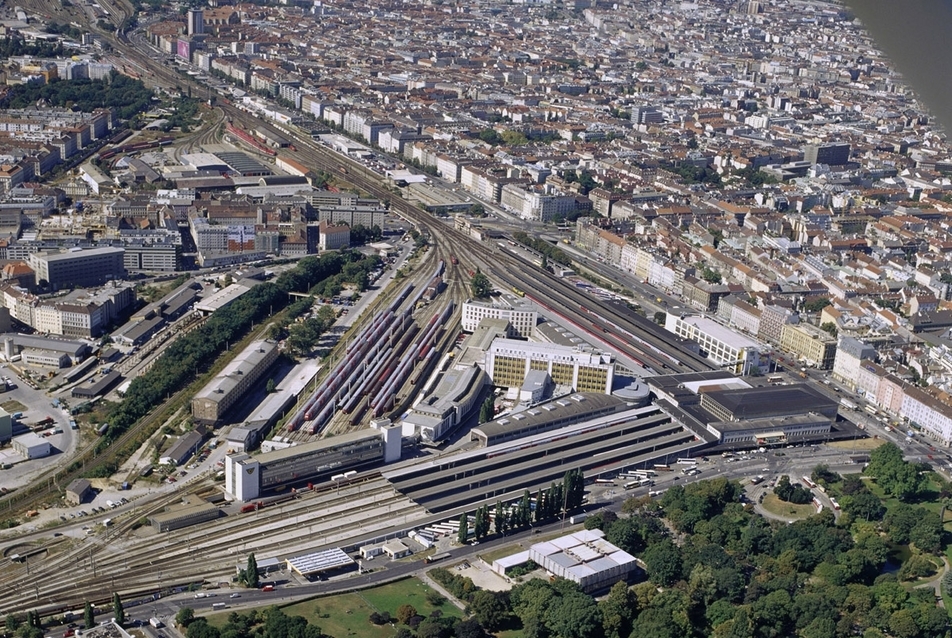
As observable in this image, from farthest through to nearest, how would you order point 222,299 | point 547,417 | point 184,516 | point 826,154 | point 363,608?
1. point 826,154
2. point 222,299
3. point 547,417
4. point 184,516
5. point 363,608

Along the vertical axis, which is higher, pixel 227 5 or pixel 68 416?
pixel 227 5

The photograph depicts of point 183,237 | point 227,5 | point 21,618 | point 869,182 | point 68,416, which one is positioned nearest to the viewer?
point 21,618

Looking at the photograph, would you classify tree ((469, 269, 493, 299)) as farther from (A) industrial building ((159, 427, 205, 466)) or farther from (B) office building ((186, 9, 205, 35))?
(B) office building ((186, 9, 205, 35))

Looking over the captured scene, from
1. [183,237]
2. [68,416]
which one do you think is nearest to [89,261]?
[183,237]

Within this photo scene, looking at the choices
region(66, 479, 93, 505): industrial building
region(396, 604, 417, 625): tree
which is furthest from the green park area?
region(66, 479, 93, 505): industrial building

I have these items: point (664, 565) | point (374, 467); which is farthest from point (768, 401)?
point (374, 467)

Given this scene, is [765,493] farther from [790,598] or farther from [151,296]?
[151,296]

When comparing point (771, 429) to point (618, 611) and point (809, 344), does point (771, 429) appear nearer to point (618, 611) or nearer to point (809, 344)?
point (809, 344)
